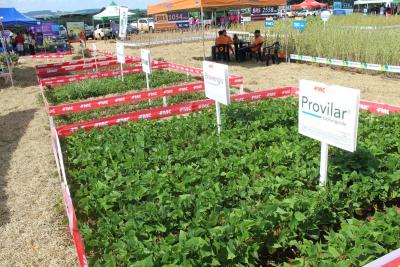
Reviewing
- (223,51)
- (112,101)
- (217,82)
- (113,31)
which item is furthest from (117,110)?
(113,31)

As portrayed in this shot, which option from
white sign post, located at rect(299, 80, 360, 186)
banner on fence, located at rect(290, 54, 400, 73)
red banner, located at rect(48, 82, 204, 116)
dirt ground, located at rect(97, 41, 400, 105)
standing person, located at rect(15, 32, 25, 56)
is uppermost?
standing person, located at rect(15, 32, 25, 56)

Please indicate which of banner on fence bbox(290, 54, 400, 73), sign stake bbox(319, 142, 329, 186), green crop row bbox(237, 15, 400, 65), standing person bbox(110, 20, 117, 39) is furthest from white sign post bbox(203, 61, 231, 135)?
standing person bbox(110, 20, 117, 39)

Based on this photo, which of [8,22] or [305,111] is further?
[8,22]

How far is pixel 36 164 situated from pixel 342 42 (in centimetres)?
1079

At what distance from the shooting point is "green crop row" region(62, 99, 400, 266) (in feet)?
9.78

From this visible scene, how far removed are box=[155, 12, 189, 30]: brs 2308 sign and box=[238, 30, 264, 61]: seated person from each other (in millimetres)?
18440

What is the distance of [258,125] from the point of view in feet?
20.0

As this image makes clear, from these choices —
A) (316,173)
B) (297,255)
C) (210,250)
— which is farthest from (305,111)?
(210,250)

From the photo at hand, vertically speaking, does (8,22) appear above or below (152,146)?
above

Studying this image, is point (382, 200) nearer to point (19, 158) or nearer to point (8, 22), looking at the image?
point (19, 158)

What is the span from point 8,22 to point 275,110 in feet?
45.4

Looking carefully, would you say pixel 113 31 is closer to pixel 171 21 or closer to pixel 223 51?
pixel 171 21

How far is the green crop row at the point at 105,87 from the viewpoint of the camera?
10877 millimetres

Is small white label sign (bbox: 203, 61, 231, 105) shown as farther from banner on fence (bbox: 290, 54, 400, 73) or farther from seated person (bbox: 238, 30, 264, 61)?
seated person (bbox: 238, 30, 264, 61)
